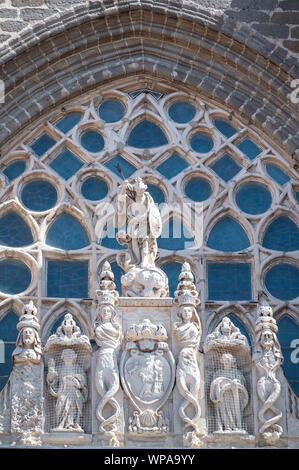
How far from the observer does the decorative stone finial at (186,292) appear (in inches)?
636

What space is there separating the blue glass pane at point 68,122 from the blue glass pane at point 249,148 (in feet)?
6.78

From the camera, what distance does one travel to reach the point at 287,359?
59.6 feet

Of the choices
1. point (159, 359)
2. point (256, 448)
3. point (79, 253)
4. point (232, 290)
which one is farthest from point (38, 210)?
point (256, 448)

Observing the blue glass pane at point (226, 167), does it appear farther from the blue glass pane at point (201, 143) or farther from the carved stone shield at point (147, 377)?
the carved stone shield at point (147, 377)

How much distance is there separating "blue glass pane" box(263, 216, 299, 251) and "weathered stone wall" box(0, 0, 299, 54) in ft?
7.09

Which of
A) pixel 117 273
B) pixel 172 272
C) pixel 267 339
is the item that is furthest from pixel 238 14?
pixel 267 339

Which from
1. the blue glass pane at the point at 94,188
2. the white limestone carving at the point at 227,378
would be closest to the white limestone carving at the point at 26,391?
the white limestone carving at the point at 227,378

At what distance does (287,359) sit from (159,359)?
268 cm

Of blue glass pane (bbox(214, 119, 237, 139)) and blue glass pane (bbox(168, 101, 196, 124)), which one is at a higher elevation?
blue glass pane (bbox(168, 101, 196, 124))

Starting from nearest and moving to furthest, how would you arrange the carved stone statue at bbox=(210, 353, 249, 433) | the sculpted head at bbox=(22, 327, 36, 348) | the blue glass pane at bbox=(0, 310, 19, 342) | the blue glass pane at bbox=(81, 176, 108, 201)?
the carved stone statue at bbox=(210, 353, 249, 433)
the sculpted head at bbox=(22, 327, 36, 348)
the blue glass pane at bbox=(0, 310, 19, 342)
the blue glass pane at bbox=(81, 176, 108, 201)

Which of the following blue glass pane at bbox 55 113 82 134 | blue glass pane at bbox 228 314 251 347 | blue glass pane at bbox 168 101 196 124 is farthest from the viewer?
blue glass pane at bbox 168 101 196 124

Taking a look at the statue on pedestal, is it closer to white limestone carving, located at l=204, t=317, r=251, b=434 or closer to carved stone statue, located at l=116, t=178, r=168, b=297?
carved stone statue, located at l=116, t=178, r=168, b=297

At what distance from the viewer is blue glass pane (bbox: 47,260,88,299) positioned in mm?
18422

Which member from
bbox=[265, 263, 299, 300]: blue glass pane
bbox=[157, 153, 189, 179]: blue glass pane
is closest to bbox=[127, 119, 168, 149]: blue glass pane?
bbox=[157, 153, 189, 179]: blue glass pane
